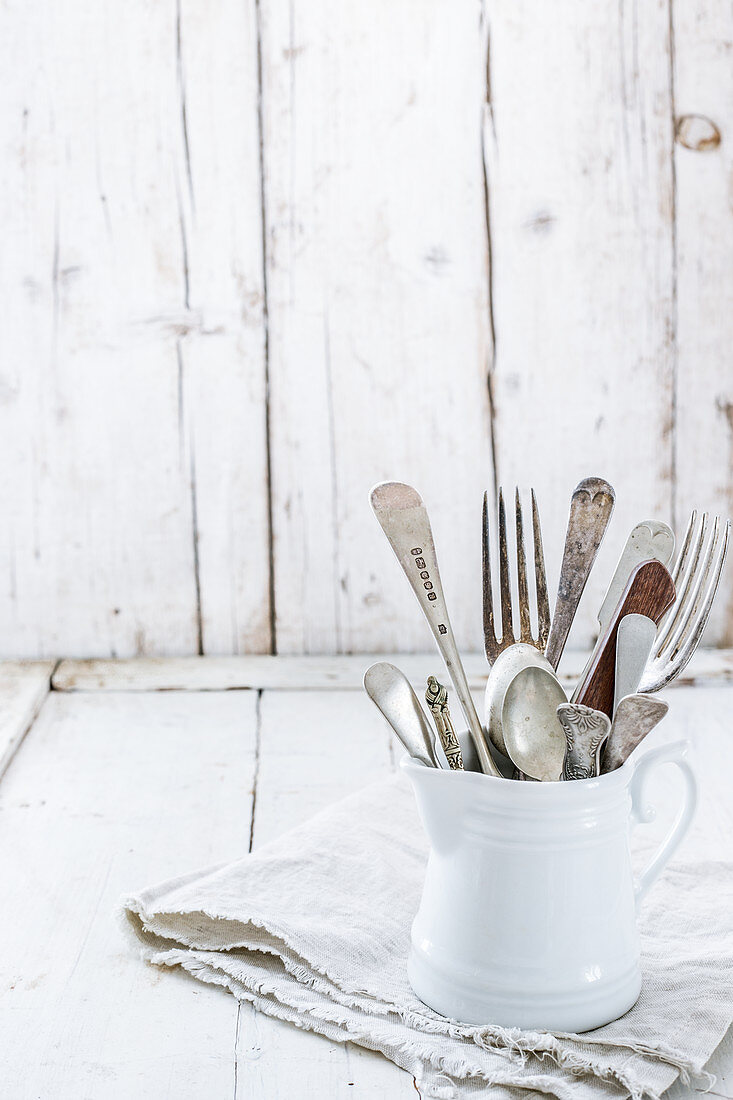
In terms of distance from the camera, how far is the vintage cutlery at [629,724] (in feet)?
1.42

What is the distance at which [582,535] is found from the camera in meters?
0.51

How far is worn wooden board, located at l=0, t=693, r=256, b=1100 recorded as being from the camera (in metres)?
0.47

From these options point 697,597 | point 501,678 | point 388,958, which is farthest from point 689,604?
point 388,958

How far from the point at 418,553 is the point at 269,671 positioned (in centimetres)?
66

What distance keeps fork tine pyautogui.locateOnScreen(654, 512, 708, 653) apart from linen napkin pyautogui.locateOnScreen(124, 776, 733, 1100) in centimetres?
16

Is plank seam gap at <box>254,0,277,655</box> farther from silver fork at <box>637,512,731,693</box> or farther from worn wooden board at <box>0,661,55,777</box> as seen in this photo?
silver fork at <box>637,512,731,693</box>

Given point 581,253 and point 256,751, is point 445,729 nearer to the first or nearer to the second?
point 256,751

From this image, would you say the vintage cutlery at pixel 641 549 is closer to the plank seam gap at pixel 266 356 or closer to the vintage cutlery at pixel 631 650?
the vintage cutlery at pixel 631 650

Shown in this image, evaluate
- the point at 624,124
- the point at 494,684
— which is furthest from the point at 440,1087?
the point at 624,124

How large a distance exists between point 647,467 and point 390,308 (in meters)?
0.32

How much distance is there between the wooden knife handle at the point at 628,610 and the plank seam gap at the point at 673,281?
28.3 inches

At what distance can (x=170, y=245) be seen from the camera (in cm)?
111

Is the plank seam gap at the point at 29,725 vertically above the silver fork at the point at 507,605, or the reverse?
the silver fork at the point at 507,605

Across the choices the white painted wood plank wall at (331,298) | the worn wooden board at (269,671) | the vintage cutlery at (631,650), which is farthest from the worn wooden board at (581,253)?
the vintage cutlery at (631,650)
